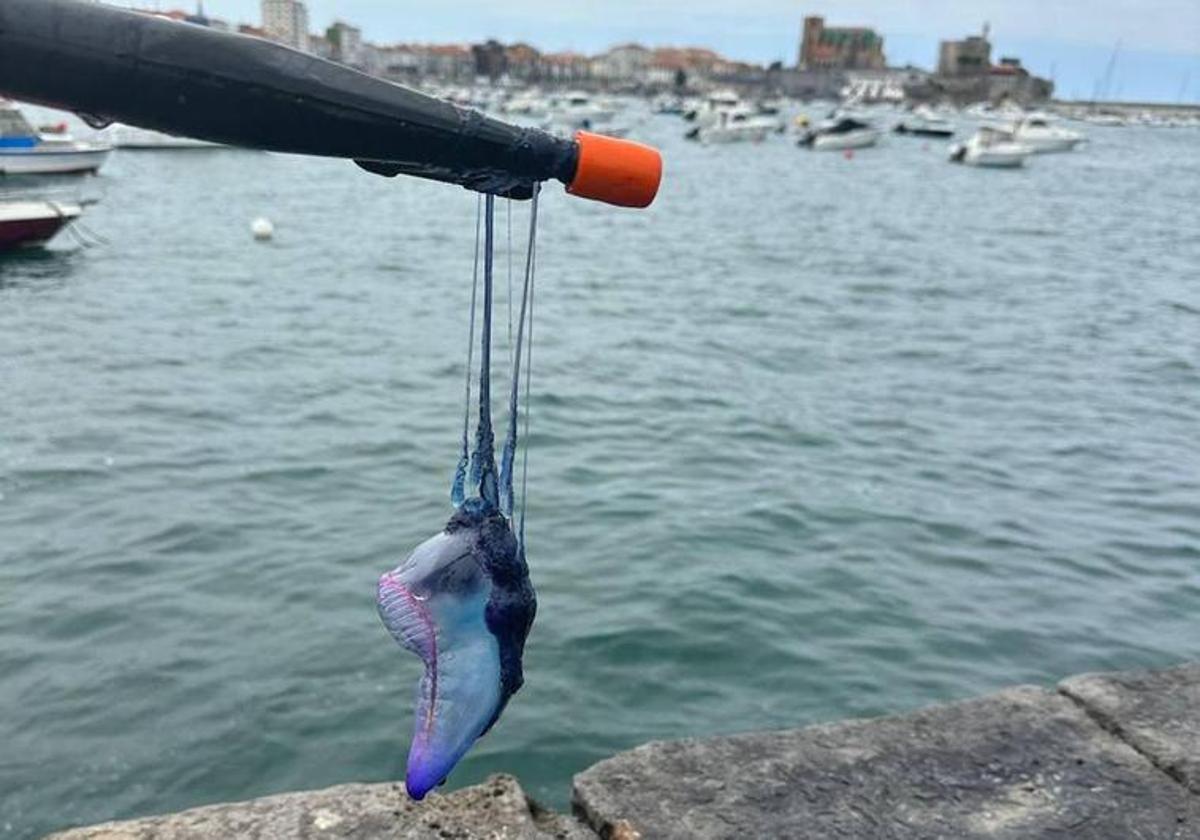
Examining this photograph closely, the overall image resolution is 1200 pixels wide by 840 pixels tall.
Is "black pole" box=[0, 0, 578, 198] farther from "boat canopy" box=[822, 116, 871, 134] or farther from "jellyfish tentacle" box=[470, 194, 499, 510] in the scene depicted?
"boat canopy" box=[822, 116, 871, 134]

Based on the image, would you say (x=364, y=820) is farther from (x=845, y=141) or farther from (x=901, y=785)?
(x=845, y=141)

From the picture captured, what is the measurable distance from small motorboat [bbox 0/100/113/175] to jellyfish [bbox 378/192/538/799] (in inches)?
1095

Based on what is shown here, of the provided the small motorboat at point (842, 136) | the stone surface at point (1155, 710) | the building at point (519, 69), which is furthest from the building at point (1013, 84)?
the stone surface at point (1155, 710)

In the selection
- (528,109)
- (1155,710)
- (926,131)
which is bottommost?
(1155,710)

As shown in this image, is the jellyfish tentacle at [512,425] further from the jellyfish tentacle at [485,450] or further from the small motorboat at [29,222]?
the small motorboat at [29,222]

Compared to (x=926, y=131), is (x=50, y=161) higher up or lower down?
lower down

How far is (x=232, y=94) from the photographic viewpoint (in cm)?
156

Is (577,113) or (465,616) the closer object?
(465,616)

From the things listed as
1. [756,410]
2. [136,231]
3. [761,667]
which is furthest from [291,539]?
Answer: [136,231]

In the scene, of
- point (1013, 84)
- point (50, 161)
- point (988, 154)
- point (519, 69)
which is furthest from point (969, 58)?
point (50, 161)

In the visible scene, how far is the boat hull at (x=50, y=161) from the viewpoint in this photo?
87.7 ft

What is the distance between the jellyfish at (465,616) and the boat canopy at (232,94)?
1.99 ft

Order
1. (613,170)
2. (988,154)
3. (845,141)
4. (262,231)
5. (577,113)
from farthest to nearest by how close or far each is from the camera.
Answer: (577,113), (845,141), (988,154), (262,231), (613,170)

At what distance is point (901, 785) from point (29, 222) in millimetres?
20493
